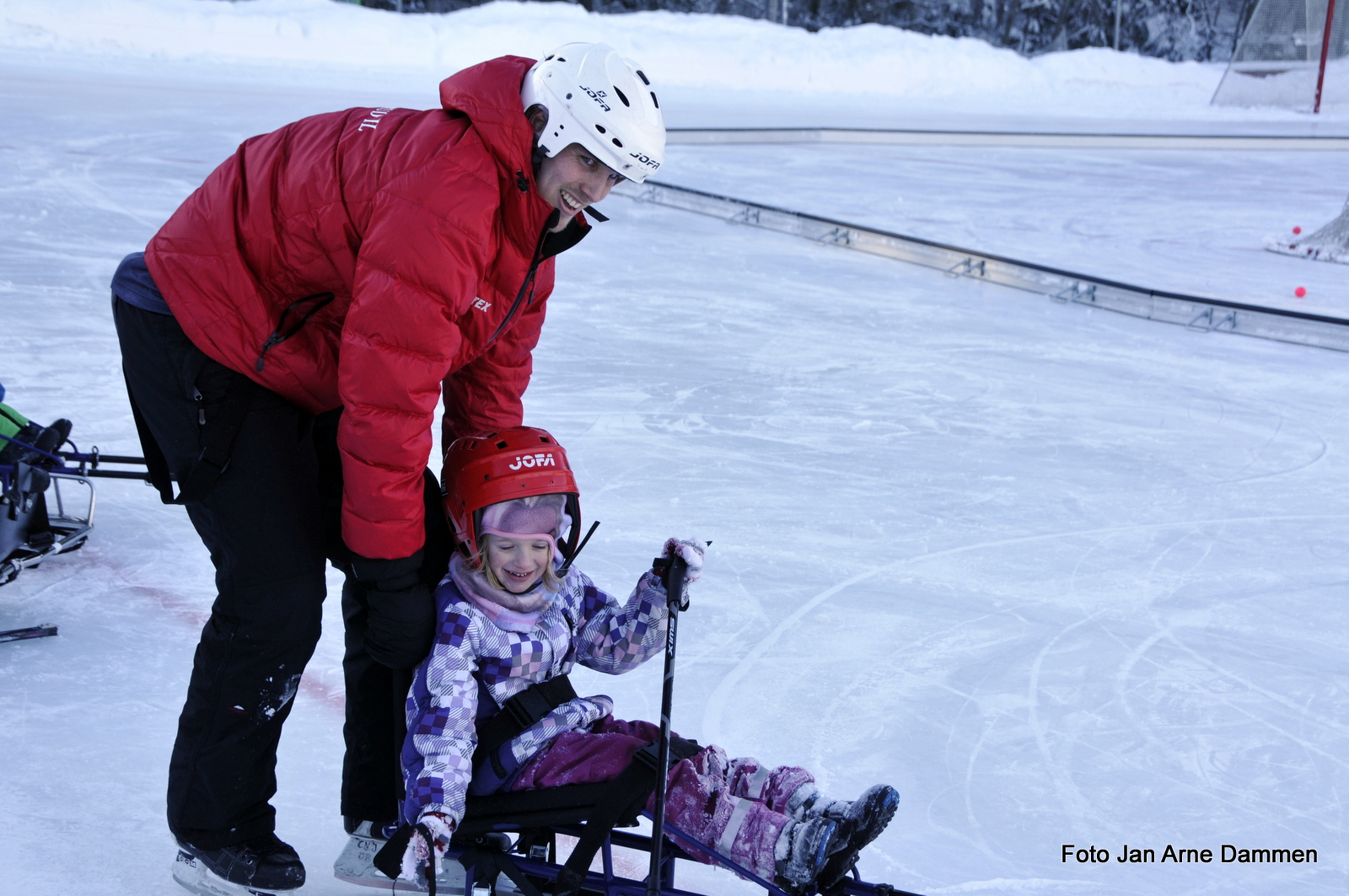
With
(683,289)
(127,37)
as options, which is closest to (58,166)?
(683,289)

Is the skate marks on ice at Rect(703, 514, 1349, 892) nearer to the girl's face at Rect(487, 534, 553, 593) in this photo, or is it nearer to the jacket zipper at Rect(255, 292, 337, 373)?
the girl's face at Rect(487, 534, 553, 593)

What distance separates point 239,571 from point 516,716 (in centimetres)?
45

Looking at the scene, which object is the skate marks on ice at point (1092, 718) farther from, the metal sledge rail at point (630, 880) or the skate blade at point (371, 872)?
the skate blade at point (371, 872)

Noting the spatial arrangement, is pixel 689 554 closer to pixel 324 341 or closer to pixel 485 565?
pixel 485 565

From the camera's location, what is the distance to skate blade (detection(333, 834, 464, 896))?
72.2 inches

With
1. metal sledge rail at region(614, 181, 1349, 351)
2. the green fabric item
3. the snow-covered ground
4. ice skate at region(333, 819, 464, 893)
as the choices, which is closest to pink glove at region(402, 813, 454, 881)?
ice skate at region(333, 819, 464, 893)

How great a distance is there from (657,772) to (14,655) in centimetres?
161

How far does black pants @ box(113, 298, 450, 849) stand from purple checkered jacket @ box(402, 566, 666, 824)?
126 millimetres

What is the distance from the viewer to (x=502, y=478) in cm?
180

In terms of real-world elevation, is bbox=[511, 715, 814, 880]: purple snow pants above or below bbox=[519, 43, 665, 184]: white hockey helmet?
below

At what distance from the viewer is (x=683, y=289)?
20.9 feet

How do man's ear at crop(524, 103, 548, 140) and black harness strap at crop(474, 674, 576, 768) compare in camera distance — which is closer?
man's ear at crop(524, 103, 548, 140)

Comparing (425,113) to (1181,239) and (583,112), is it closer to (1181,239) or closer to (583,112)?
(583,112)

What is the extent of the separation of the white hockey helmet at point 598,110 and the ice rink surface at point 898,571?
118 centimetres
